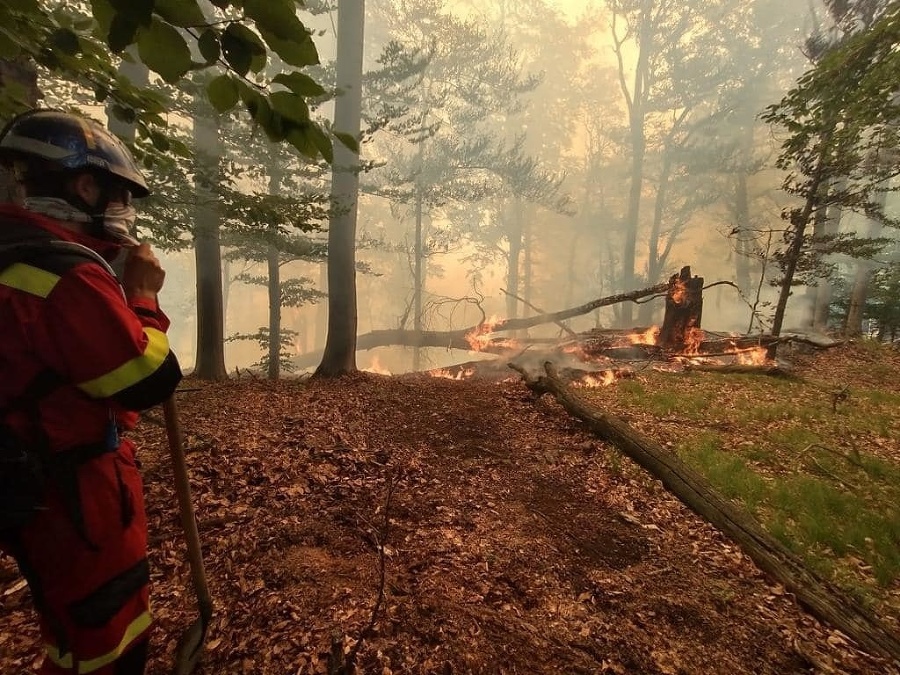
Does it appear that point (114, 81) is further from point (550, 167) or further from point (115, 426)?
point (550, 167)

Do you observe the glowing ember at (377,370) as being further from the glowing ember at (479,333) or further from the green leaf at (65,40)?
the green leaf at (65,40)

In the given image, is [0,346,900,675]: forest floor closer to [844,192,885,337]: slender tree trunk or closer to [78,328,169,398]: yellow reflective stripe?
[78,328,169,398]: yellow reflective stripe

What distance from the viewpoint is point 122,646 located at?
1.72 metres

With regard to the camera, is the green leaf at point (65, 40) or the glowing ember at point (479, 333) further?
the glowing ember at point (479, 333)

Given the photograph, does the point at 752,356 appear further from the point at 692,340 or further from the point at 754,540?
the point at 754,540

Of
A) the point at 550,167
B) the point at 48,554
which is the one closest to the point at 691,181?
the point at 550,167

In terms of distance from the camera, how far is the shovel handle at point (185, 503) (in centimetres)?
227

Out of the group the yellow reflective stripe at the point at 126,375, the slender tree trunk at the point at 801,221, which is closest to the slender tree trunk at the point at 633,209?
the slender tree trunk at the point at 801,221

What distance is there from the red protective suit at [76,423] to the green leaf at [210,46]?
1115 millimetres

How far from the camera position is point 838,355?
12.1 metres

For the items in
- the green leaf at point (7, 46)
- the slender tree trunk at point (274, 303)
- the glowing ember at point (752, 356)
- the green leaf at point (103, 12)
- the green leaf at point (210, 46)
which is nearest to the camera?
the green leaf at point (103, 12)

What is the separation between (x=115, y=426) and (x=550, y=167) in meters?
44.0

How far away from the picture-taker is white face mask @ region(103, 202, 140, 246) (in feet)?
6.44

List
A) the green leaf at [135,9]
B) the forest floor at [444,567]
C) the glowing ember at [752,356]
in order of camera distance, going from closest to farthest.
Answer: the green leaf at [135,9] < the forest floor at [444,567] < the glowing ember at [752,356]
